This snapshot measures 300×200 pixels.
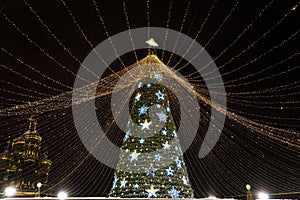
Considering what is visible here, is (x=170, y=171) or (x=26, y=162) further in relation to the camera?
(x=26, y=162)

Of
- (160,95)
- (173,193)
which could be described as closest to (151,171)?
(173,193)

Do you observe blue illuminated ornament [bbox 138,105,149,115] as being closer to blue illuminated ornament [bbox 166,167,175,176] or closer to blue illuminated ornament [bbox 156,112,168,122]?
blue illuminated ornament [bbox 156,112,168,122]

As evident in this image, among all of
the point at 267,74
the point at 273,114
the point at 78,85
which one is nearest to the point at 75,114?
the point at 78,85

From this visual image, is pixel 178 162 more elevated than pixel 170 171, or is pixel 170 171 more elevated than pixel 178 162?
pixel 178 162

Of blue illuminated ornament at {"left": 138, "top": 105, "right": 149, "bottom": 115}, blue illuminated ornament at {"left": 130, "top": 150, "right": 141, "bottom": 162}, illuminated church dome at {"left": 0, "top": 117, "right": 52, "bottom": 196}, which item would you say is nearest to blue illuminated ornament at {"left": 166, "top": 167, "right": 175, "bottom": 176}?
blue illuminated ornament at {"left": 130, "top": 150, "right": 141, "bottom": 162}

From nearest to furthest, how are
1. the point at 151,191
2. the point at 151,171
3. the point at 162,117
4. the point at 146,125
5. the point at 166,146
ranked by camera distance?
the point at 151,191
the point at 151,171
the point at 166,146
the point at 146,125
the point at 162,117

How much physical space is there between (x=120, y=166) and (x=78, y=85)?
239 centimetres

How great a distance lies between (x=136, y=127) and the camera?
7.98m

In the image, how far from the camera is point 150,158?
7508 millimetres

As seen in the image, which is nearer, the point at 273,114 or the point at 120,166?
the point at 120,166

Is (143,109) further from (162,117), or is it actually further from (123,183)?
(123,183)

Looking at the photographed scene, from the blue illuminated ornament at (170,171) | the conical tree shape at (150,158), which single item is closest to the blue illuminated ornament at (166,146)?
the conical tree shape at (150,158)

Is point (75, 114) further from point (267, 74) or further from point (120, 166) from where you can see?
point (267, 74)

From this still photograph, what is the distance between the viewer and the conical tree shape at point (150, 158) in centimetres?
Result: 729
